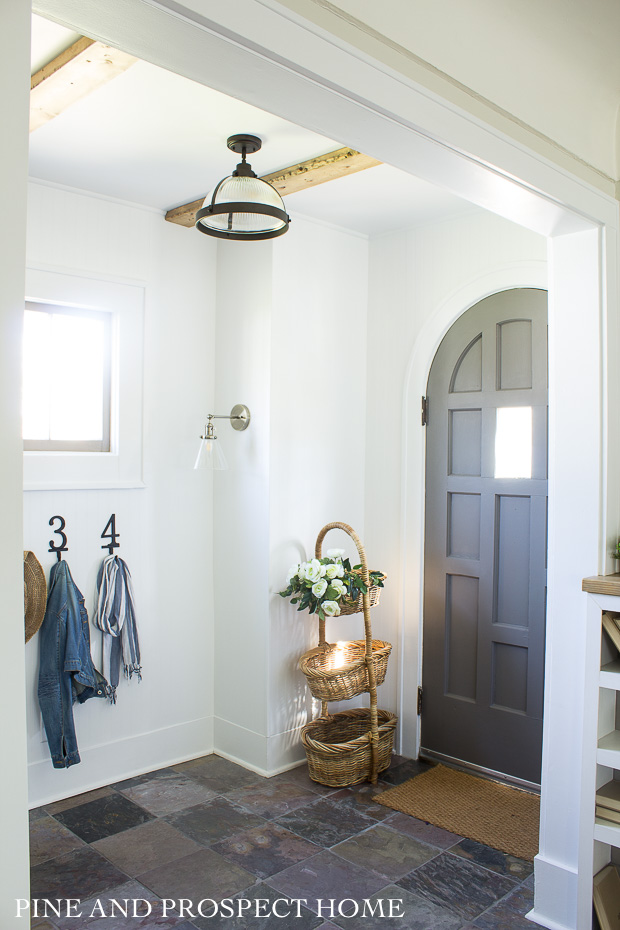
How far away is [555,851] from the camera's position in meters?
2.20

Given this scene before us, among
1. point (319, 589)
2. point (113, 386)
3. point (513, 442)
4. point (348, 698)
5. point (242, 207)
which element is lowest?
point (348, 698)

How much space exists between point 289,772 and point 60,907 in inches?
49.2

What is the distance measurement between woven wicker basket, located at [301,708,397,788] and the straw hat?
1255 millimetres

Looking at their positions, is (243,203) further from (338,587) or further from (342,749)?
(342,749)

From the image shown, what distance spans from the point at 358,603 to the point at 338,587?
6.9 inches

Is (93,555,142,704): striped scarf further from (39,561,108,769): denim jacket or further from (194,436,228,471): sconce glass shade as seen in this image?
(194,436,228,471): sconce glass shade

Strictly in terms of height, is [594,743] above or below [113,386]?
below

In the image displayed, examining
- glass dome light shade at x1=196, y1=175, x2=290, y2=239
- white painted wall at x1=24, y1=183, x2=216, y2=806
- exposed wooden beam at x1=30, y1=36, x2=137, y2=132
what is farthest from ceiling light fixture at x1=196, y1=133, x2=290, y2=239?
white painted wall at x1=24, y1=183, x2=216, y2=806

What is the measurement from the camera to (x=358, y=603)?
323 centimetres

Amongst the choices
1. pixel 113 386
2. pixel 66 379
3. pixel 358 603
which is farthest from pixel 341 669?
pixel 66 379

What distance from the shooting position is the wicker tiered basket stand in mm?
3119

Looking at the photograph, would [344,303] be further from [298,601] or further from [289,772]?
[289,772]

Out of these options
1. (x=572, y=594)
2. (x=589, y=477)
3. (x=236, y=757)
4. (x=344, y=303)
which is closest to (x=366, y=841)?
(x=236, y=757)

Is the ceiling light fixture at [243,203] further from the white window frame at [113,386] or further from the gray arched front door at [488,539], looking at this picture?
the gray arched front door at [488,539]
